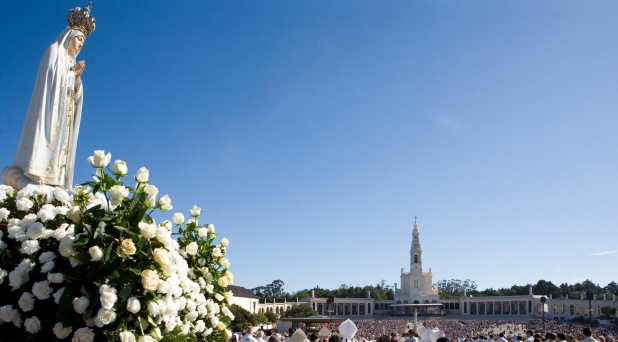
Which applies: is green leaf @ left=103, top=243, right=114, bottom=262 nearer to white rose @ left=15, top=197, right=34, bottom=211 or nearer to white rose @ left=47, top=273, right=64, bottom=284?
white rose @ left=47, top=273, right=64, bottom=284

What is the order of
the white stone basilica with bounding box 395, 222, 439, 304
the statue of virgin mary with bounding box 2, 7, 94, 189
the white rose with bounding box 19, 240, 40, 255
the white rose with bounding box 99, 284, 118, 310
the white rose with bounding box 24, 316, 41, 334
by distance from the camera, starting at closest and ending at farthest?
the white rose with bounding box 99, 284, 118, 310, the white rose with bounding box 24, 316, 41, 334, the white rose with bounding box 19, 240, 40, 255, the statue of virgin mary with bounding box 2, 7, 94, 189, the white stone basilica with bounding box 395, 222, 439, 304

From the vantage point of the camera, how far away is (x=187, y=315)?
619 cm

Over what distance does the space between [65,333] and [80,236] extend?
72cm

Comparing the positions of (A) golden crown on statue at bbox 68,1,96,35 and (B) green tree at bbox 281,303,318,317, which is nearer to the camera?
(A) golden crown on statue at bbox 68,1,96,35

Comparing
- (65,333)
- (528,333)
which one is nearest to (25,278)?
(65,333)

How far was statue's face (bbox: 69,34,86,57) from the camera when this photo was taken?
11.3m

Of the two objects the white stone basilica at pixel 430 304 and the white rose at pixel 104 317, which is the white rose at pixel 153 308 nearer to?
the white rose at pixel 104 317

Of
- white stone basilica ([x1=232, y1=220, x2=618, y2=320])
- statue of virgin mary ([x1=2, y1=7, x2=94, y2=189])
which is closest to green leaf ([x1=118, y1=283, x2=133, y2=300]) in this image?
statue of virgin mary ([x1=2, y1=7, x2=94, y2=189])

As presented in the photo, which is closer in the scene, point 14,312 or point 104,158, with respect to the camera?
point 14,312

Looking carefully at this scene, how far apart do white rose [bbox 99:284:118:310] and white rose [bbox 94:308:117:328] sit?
1.4 inches

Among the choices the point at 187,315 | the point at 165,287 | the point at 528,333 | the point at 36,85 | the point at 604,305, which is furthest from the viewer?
the point at 604,305

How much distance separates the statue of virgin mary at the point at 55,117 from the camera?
10.1 m

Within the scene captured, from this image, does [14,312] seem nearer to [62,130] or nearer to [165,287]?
[165,287]

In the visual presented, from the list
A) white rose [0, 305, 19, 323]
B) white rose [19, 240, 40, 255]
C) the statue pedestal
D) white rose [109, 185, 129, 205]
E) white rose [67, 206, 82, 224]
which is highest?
the statue pedestal
